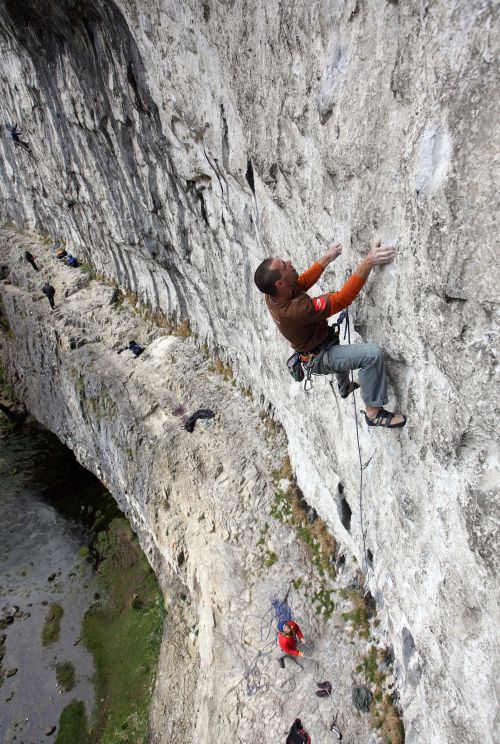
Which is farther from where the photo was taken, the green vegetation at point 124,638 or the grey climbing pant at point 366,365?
the green vegetation at point 124,638

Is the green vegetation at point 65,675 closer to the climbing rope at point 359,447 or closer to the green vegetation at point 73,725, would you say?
the green vegetation at point 73,725

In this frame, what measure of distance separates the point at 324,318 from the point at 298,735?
9677 mm

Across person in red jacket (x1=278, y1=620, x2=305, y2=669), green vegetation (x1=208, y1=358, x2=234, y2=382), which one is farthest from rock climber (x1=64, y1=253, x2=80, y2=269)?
person in red jacket (x1=278, y1=620, x2=305, y2=669)

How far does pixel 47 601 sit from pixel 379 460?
1961cm

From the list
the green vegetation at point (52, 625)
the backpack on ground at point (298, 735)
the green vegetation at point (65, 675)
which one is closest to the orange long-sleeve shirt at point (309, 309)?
the backpack on ground at point (298, 735)

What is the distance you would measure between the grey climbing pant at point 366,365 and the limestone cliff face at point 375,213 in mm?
284

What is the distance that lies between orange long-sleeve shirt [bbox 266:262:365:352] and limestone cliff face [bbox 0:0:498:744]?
63 centimetres

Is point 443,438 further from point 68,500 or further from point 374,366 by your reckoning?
point 68,500

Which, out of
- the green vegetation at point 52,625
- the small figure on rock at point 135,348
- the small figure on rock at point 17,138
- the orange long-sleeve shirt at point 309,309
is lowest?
the green vegetation at point 52,625

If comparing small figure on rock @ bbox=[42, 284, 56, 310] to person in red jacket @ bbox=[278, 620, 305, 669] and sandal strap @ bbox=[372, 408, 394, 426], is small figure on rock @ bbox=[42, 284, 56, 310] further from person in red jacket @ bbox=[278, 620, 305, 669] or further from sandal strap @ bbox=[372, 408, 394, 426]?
sandal strap @ bbox=[372, 408, 394, 426]

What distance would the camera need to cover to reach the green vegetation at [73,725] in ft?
54.3

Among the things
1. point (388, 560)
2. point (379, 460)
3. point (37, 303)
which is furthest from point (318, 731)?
point (37, 303)

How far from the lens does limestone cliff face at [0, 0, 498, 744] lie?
15.2ft

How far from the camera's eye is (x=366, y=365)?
652 cm
